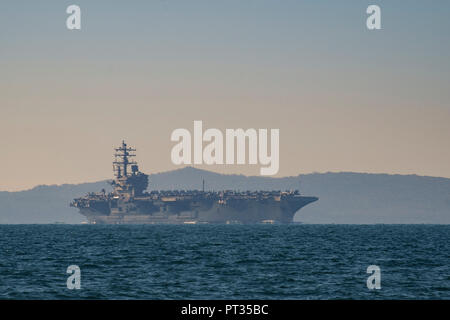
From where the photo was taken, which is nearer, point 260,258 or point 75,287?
point 75,287

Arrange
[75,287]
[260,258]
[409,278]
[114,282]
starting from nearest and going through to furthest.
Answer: [75,287] < [114,282] < [409,278] < [260,258]
